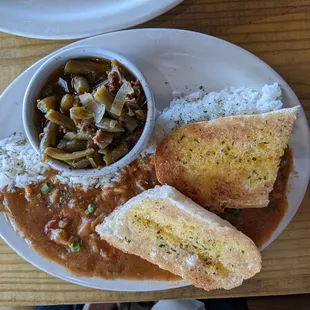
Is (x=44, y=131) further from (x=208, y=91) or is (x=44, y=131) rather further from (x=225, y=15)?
(x=225, y=15)

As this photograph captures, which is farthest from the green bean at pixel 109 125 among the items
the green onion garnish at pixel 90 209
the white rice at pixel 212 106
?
the green onion garnish at pixel 90 209

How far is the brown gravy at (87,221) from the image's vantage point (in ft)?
5.99

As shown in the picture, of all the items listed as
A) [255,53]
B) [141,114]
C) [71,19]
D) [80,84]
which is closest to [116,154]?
[141,114]

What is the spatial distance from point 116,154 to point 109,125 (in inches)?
3.9

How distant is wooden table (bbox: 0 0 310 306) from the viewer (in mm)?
1850

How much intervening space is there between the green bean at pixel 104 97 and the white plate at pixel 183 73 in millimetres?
251

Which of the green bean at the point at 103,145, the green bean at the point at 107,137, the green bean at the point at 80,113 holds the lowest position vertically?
the green bean at the point at 103,145

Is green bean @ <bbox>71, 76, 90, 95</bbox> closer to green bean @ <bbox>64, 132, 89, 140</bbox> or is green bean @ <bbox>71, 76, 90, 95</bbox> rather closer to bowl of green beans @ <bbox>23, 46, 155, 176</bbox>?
bowl of green beans @ <bbox>23, 46, 155, 176</bbox>

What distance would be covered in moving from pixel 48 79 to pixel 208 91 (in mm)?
575

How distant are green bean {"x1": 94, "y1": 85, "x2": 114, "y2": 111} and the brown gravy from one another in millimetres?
302

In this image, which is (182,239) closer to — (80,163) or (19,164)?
(80,163)

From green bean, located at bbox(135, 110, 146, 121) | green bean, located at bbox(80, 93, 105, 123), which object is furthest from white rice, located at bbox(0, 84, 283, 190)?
green bean, located at bbox(80, 93, 105, 123)

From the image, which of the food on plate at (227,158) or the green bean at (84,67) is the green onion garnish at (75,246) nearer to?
the food on plate at (227,158)

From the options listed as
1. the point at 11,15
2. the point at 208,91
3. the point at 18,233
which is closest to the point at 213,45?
the point at 208,91
